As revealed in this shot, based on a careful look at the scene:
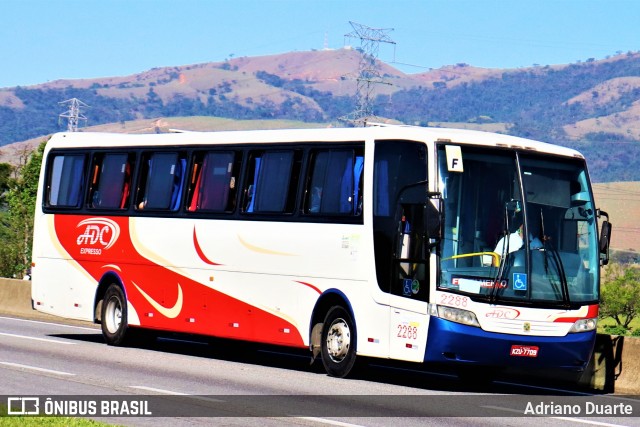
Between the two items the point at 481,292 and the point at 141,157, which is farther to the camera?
the point at 141,157

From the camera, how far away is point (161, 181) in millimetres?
22312

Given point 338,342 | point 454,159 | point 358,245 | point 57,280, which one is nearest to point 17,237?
point 57,280

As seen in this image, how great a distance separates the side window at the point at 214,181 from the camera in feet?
67.5

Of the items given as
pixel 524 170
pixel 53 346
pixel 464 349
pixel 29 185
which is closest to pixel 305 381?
pixel 464 349

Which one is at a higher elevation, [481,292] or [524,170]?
[524,170]

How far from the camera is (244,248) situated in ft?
66.1

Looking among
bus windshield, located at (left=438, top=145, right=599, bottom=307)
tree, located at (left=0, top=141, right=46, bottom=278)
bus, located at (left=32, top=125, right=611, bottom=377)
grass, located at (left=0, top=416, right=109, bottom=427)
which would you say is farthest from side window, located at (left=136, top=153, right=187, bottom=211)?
tree, located at (left=0, top=141, right=46, bottom=278)

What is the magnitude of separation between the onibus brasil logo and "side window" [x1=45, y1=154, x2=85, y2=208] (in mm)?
591

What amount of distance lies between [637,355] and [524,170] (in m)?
3.20

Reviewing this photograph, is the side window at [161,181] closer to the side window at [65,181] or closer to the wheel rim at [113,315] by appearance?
the wheel rim at [113,315]

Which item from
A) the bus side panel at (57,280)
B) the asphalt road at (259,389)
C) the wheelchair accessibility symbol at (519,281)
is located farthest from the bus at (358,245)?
the asphalt road at (259,389)

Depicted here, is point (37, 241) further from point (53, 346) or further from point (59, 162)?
point (53, 346)

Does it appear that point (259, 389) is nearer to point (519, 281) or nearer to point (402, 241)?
point (402, 241)

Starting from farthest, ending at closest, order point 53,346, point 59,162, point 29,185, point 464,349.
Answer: point 29,185, point 59,162, point 53,346, point 464,349
